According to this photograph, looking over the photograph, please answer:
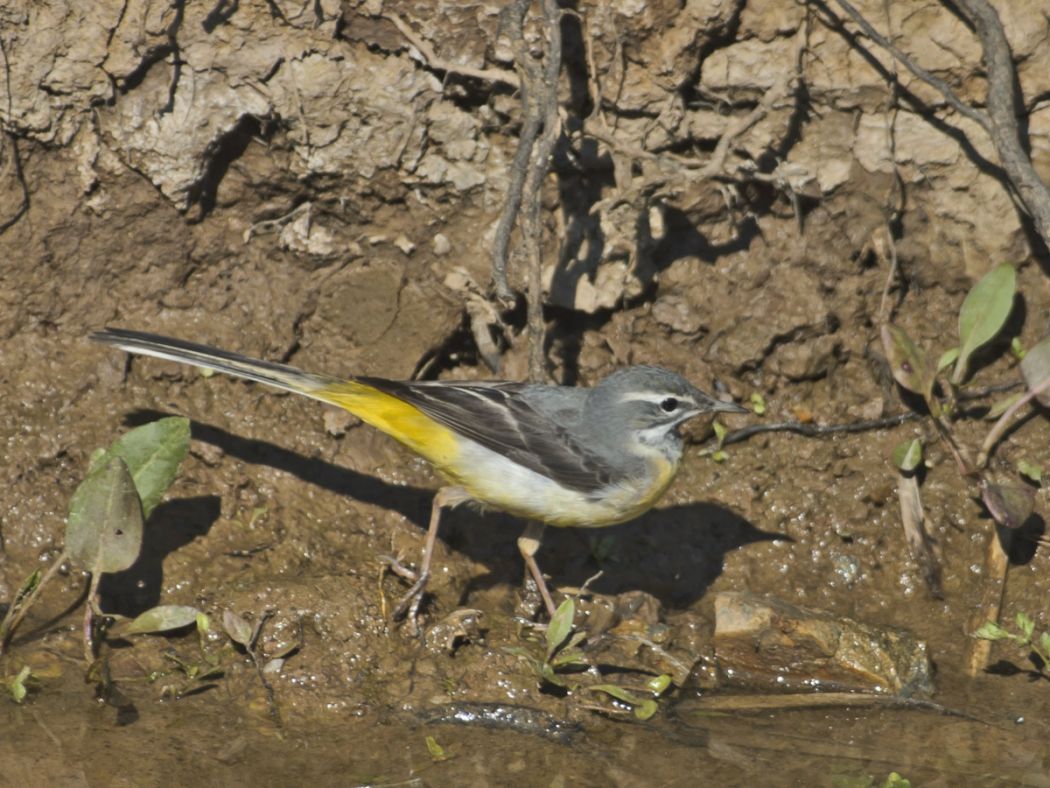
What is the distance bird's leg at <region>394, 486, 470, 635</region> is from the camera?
7.34 metres

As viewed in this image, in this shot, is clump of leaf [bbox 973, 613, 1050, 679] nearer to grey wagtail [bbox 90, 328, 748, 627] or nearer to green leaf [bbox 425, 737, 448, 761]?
grey wagtail [bbox 90, 328, 748, 627]

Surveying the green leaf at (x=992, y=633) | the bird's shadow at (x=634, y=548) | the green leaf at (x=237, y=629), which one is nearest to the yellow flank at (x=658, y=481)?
the bird's shadow at (x=634, y=548)

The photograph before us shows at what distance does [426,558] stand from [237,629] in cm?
116

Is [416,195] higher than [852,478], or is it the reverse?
[416,195]

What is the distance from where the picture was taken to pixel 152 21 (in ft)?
25.6

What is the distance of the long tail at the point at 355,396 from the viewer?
743 cm

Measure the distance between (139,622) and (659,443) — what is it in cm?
300

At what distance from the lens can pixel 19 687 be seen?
648 cm

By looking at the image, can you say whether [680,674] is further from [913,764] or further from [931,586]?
[931,586]

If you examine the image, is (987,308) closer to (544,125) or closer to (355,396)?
(544,125)

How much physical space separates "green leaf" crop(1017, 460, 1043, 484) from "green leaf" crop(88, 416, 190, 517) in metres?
4.97

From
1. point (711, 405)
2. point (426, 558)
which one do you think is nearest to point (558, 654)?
point (426, 558)

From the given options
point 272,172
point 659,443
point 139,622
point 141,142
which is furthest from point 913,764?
point 141,142

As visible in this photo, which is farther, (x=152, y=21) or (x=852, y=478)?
(x=852, y=478)
